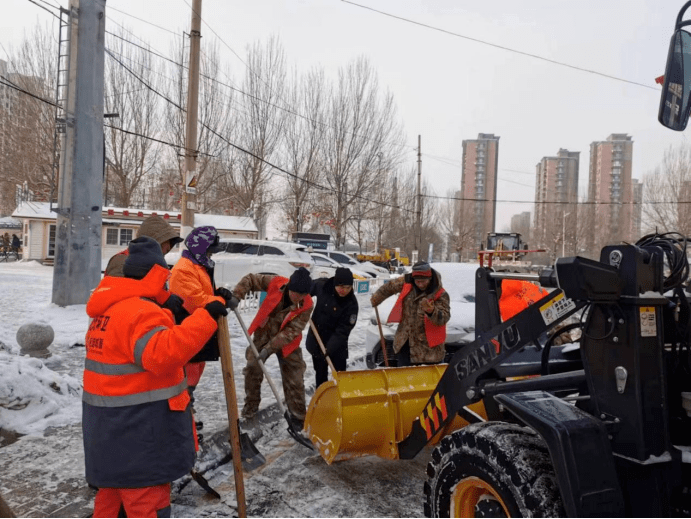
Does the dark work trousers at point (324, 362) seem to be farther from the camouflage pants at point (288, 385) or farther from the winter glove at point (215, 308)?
the winter glove at point (215, 308)

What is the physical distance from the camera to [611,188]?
180 ft

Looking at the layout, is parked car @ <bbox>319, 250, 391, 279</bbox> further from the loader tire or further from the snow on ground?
the loader tire

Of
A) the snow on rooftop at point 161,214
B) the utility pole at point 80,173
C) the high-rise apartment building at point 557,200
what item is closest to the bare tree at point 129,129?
the snow on rooftop at point 161,214

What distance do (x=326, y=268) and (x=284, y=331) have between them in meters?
13.9

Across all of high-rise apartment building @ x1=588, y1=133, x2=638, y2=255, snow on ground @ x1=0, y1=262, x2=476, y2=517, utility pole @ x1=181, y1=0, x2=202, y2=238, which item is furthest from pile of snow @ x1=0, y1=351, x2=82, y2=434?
high-rise apartment building @ x1=588, y1=133, x2=638, y2=255

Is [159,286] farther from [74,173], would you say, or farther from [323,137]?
[323,137]

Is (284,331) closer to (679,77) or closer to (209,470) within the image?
(209,470)

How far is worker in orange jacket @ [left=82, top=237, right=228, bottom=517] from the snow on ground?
1.09 m

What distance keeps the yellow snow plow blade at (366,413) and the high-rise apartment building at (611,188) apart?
54178 millimetres

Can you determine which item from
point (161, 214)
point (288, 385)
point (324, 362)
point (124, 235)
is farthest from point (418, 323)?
point (124, 235)

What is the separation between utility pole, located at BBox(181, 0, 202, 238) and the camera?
1179cm

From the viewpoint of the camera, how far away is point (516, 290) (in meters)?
6.01

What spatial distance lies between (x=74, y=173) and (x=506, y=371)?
10300 millimetres

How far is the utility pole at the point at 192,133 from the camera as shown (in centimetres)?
1179
